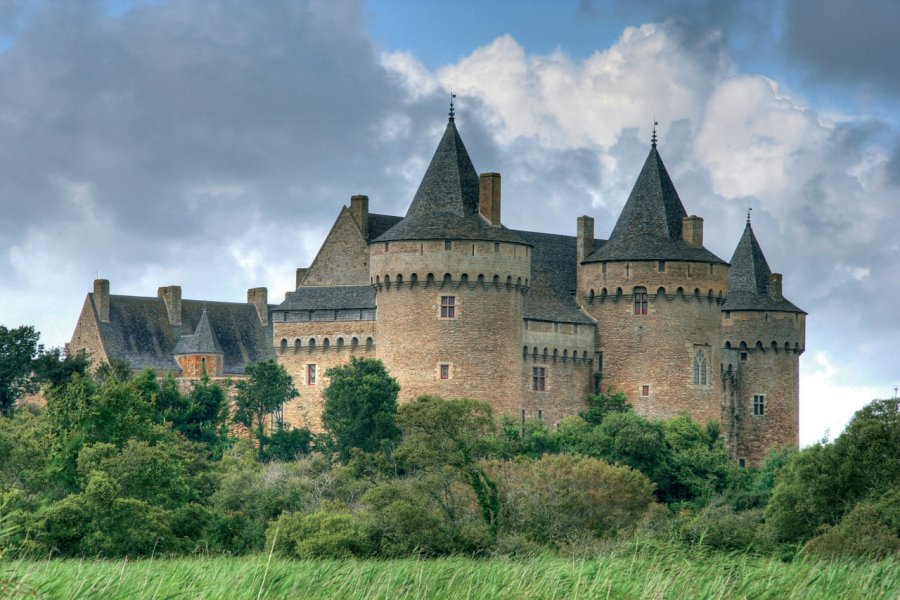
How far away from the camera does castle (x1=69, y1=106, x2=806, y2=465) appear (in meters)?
62.2

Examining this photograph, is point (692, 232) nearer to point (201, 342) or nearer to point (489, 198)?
point (489, 198)

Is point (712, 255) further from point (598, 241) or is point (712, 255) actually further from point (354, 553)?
point (354, 553)

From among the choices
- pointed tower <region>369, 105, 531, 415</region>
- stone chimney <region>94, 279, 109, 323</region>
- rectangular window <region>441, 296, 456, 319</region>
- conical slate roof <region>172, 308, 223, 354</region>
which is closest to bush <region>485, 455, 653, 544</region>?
pointed tower <region>369, 105, 531, 415</region>

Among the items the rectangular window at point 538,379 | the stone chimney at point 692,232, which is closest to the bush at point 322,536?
the rectangular window at point 538,379

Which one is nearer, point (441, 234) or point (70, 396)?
point (70, 396)

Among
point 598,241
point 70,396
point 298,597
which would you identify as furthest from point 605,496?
point 298,597

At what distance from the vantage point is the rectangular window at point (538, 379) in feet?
215

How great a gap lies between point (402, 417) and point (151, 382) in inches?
495

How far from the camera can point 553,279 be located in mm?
69125

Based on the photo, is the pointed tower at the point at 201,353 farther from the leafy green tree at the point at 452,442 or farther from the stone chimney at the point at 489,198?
the leafy green tree at the point at 452,442

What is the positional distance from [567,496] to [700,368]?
646 inches

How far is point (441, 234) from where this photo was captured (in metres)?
62.3

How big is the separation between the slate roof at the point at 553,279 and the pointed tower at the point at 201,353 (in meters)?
13.8

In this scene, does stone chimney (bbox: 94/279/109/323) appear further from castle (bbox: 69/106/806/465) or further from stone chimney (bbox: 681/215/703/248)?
stone chimney (bbox: 681/215/703/248)
